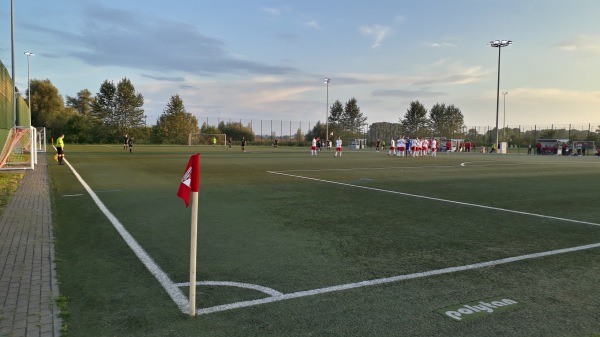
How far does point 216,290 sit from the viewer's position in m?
Result: 4.42

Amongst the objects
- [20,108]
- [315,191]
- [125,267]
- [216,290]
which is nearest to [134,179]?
[315,191]

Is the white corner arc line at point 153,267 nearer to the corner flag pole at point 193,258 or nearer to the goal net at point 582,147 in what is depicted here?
the corner flag pole at point 193,258

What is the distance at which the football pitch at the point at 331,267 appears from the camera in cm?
370

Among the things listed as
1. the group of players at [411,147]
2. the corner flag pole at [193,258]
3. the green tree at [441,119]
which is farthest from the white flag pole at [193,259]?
the green tree at [441,119]

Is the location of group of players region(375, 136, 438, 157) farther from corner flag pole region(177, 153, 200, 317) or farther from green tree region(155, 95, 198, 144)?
green tree region(155, 95, 198, 144)

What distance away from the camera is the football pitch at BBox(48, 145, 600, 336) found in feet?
12.1

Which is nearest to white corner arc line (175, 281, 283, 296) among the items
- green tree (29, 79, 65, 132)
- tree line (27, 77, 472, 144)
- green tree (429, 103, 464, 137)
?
tree line (27, 77, 472, 144)

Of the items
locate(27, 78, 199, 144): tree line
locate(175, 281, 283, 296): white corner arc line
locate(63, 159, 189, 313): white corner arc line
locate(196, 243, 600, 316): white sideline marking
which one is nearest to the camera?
locate(196, 243, 600, 316): white sideline marking

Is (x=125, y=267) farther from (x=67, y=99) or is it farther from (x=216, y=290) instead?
(x=67, y=99)

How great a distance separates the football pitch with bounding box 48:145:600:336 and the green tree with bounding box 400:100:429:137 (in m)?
89.2

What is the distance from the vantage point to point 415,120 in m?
97.1

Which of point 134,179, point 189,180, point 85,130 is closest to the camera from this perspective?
point 189,180

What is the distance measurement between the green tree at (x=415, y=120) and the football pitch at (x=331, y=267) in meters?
89.2

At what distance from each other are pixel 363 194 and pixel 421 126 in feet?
295
